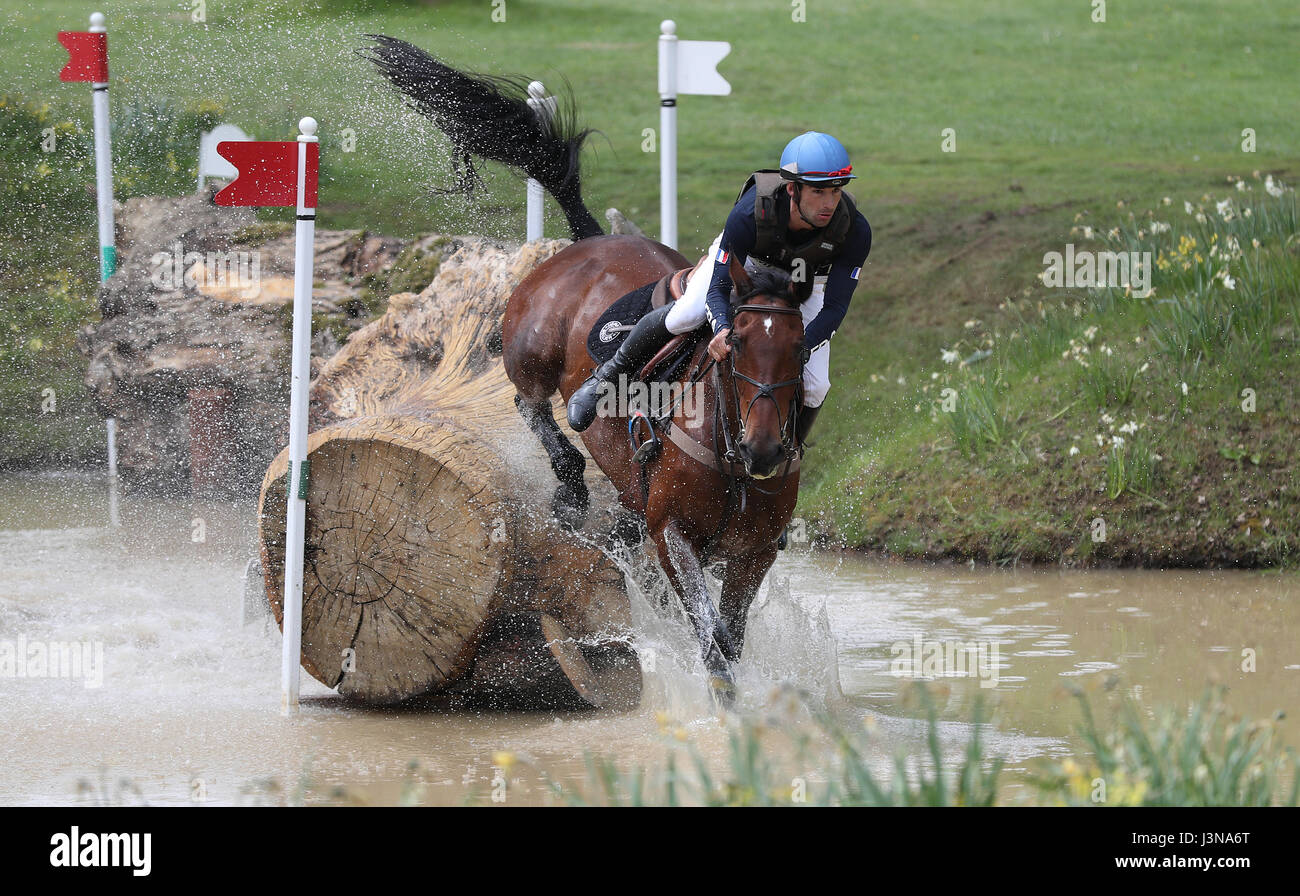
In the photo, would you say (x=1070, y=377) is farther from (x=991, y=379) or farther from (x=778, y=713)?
(x=778, y=713)

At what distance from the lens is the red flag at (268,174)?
5.67 m

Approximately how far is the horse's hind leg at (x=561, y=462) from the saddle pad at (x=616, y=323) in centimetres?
45

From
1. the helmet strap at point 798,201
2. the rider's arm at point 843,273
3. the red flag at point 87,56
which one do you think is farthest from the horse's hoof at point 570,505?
the red flag at point 87,56

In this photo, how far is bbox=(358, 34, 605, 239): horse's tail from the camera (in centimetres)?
696

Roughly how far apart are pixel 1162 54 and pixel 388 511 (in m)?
15.2

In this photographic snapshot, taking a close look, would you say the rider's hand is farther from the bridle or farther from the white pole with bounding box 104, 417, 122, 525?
the white pole with bounding box 104, 417, 122, 525

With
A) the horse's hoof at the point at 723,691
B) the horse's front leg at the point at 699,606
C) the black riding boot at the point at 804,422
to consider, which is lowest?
the horse's hoof at the point at 723,691

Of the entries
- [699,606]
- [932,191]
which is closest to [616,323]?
[699,606]

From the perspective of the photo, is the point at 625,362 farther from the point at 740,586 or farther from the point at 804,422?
the point at 740,586

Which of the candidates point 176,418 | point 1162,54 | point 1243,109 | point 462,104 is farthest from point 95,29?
point 1162,54

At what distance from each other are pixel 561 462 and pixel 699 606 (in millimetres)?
1141

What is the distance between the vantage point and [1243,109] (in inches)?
633

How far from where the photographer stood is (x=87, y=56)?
9.20m

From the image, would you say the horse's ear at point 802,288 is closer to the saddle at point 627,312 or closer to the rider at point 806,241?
the rider at point 806,241
